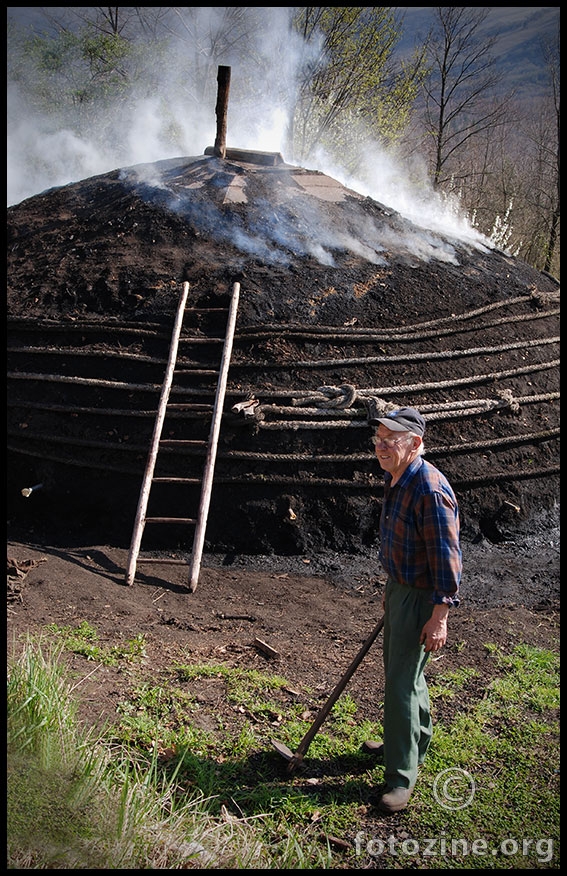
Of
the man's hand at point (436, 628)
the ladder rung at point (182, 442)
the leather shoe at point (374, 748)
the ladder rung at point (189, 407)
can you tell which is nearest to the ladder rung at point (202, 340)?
the ladder rung at point (189, 407)

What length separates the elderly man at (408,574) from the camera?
316 cm

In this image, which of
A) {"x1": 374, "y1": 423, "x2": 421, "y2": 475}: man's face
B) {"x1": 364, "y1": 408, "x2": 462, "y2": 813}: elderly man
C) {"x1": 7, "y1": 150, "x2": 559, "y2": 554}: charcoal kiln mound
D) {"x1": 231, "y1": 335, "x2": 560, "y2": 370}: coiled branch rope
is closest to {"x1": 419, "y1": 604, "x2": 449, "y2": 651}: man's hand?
{"x1": 364, "y1": 408, "x2": 462, "y2": 813}: elderly man

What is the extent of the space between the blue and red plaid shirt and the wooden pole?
701cm

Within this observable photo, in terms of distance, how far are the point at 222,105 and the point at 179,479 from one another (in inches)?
200

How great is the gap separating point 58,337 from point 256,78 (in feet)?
64.9

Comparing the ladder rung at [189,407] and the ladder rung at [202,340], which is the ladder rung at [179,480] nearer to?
the ladder rung at [189,407]

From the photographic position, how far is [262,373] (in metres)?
6.84

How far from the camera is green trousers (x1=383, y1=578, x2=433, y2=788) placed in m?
3.25
